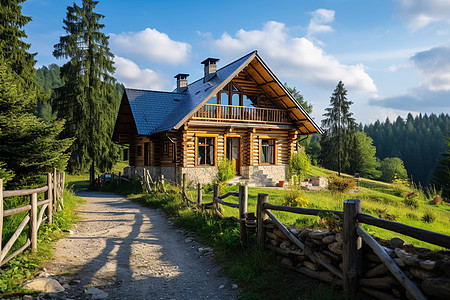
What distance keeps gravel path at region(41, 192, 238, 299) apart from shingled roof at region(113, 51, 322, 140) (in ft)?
28.8

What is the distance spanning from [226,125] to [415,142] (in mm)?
98097

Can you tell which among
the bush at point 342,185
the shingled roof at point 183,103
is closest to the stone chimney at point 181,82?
the shingled roof at point 183,103

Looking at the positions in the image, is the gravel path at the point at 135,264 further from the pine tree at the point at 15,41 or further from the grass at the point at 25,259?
the pine tree at the point at 15,41

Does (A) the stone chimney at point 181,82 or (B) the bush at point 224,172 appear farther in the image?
(A) the stone chimney at point 181,82

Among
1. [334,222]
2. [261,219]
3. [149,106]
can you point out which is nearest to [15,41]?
[149,106]

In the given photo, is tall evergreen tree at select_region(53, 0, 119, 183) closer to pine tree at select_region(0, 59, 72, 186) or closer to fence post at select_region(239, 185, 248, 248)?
pine tree at select_region(0, 59, 72, 186)

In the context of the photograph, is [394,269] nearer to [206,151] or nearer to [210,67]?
[206,151]

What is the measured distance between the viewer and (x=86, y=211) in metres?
12.6

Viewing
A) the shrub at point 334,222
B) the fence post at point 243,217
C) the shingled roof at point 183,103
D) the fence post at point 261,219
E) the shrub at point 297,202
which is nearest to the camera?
the shrub at point 334,222

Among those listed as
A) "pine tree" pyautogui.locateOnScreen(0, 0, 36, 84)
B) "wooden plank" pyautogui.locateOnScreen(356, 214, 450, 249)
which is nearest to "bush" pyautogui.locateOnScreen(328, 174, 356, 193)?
"wooden plank" pyautogui.locateOnScreen(356, 214, 450, 249)

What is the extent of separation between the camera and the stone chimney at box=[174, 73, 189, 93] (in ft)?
85.7

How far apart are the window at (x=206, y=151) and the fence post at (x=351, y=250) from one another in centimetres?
1555

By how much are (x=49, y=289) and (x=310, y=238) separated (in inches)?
162

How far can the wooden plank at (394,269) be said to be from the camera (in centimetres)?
332
